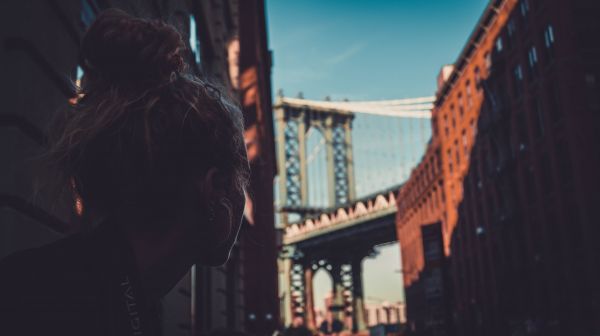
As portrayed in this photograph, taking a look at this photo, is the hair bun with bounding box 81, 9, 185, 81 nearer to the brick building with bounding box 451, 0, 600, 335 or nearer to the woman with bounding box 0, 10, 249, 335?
the woman with bounding box 0, 10, 249, 335

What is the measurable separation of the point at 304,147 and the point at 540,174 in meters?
84.5

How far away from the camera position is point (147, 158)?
60.4 inches

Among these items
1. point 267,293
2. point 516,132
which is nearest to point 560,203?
point 516,132

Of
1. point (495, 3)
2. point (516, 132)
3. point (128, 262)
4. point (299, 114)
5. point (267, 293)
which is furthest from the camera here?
point (299, 114)

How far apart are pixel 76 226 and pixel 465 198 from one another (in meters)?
50.3

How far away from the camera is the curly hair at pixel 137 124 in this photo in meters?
1.54

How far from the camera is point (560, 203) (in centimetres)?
3259

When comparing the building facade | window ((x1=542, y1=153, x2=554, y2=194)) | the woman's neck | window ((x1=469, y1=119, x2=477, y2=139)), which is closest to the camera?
the woman's neck

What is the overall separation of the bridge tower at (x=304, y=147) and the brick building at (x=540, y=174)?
68025mm

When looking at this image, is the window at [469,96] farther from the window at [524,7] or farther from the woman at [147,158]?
the woman at [147,158]

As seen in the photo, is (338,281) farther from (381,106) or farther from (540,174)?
(540,174)

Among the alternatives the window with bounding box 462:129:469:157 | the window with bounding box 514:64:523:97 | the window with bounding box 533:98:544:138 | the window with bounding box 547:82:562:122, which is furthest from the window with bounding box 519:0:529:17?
the window with bounding box 462:129:469:157

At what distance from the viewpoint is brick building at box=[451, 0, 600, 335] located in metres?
30.8

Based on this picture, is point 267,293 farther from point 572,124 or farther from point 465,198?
point 465,198
